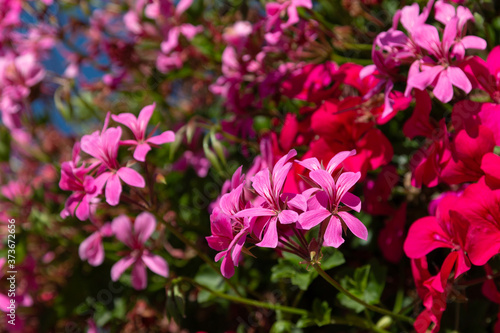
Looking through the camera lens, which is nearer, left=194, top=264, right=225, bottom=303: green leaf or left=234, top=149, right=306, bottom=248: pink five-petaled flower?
left=234, top=149, right=306, bottom=248: pink five-petaled flower

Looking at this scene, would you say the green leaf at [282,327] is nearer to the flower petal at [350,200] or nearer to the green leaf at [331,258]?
the green leaf at [331,258]

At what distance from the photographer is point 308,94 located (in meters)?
0.68

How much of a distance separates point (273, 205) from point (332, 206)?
53mm

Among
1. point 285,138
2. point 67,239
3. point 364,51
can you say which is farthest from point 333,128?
point 67,239

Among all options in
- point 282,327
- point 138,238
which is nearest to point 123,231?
point 138,238

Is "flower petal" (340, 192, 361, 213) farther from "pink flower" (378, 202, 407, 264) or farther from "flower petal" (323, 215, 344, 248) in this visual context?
"pink flower" (378, 202, 407, 264)

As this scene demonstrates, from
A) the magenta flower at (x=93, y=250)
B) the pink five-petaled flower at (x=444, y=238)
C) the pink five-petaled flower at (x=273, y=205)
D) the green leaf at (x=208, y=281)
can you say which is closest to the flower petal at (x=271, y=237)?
the pink five-petaled flower at (x=273, y=205)

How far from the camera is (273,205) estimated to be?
0.49 meters

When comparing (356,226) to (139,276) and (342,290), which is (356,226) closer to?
(342,290)

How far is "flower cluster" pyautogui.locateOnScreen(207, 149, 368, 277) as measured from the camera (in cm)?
46

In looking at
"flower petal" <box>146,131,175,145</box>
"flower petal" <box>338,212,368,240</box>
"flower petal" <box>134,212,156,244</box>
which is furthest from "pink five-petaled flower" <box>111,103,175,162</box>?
"flower petal" <box>338,212,368,240</box>

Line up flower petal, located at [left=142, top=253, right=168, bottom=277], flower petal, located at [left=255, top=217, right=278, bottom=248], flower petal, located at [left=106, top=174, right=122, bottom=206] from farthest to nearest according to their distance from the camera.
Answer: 1. flower petal, located at [left=142, top=253, right=168, bottom=277]
2. flower petal, located at [left=106, top=174, right=122, bottom=206]
3. flower petal, located at [left=255, top=217, right=278, bottom=248]

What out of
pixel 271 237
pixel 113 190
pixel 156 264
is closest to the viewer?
pixel 271 237

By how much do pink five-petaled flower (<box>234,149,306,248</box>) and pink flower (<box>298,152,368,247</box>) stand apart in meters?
0.01
